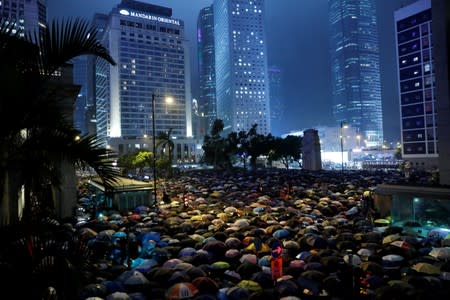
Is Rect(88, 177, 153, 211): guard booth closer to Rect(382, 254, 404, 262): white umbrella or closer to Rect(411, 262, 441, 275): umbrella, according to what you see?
Rect(382, 254, 404, 262): white umbrella

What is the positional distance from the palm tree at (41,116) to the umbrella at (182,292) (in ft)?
19.5

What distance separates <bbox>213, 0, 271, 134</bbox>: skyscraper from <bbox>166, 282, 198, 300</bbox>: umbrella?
169972 mm

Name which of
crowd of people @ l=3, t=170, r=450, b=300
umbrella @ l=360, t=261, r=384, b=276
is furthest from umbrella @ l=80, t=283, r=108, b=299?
umbrella @ l=360, t=261, r=384, b=276

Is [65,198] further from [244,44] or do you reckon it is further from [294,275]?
[244,44]

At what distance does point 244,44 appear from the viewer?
188 m

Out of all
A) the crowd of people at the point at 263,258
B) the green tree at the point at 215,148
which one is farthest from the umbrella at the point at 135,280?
the green tree at the point at 215,148

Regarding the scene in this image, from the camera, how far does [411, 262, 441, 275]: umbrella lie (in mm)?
10648

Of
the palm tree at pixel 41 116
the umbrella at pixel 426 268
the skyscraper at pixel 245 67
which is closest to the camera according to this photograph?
the palm tree at pixel 41 116

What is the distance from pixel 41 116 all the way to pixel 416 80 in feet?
275

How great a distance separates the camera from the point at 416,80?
7400 centimetres

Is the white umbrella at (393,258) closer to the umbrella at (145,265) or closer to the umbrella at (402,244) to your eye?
the umbrella at (402,244)

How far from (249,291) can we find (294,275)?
2.34m

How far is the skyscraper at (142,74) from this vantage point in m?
132

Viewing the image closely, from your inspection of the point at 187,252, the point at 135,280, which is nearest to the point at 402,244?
the point at 187,252
